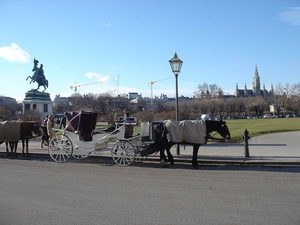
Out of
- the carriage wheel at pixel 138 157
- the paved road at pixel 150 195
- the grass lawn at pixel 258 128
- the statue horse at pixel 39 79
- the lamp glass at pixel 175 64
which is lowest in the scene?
the paved road at pixel 150 195

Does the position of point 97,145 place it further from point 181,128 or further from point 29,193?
point 29,193

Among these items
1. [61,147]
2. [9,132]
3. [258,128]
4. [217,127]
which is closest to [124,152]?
[61,147]

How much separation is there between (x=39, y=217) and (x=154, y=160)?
311 inches

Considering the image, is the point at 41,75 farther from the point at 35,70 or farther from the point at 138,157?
the point at 138,157

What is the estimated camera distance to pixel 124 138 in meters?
13.1

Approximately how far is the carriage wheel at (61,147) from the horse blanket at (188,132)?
13.7 feet

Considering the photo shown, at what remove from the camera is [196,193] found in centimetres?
808

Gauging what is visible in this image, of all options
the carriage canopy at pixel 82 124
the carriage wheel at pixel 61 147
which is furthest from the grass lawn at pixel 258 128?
the carriage wheel at pixel 61 147

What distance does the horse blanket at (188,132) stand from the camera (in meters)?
11.8

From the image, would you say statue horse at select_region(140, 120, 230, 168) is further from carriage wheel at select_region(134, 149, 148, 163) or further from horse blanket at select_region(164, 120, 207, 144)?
carriage wheel at select_region(134, 149, 148, 163)

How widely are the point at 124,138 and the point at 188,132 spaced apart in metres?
2.63

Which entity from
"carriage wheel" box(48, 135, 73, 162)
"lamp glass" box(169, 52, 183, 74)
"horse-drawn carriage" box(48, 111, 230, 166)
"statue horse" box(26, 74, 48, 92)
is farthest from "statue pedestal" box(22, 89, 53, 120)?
"horse-drawn carriage" box(48, 111, 230, 166)

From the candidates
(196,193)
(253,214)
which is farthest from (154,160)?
(253,214)

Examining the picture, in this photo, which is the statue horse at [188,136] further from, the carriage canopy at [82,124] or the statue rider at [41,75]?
the statue rider at [41,75]
